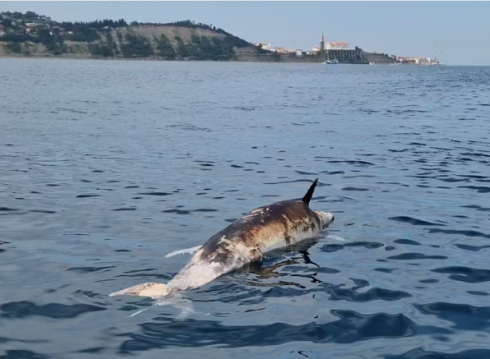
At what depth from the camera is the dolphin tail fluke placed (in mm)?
7714

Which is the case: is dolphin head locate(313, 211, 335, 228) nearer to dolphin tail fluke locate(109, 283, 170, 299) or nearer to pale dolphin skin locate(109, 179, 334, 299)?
pale dolphin skin locate(109, 179, 334, 299)

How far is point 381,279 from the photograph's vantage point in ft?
29.0

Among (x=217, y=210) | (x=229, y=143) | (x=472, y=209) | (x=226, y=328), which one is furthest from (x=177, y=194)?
(x=229, y=143)

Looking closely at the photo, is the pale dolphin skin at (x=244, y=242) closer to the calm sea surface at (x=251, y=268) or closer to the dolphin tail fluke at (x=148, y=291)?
the dolphin tail fluke at (x=148, y=291)

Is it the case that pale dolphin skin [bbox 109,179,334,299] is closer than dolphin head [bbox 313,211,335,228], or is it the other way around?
pale dolphin skin [bbox 109,179,334,299]

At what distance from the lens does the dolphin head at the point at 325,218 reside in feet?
37.7

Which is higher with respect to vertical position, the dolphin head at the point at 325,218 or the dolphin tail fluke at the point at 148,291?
the dolphin tail fluke at the point at 148,291

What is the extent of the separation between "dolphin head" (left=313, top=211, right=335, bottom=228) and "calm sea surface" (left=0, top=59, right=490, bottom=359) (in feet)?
0.48

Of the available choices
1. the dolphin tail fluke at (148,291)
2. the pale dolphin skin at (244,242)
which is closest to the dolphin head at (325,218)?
the pale dolphin skin at (244,242)

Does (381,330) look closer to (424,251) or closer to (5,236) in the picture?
(424,251)

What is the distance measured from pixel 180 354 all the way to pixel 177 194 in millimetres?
8069

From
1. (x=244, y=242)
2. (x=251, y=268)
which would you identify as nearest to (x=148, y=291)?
(x=251, y=268)

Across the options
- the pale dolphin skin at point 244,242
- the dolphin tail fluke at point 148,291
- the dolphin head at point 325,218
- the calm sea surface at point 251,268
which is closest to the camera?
the calm sea surface at point 251,268

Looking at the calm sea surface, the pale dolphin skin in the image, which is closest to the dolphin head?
the pale dolphin skin
